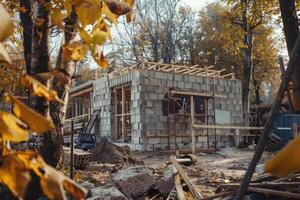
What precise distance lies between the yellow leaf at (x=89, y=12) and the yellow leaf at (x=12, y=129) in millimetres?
369

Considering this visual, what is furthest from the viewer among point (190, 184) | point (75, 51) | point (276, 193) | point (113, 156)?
point (113, 156)

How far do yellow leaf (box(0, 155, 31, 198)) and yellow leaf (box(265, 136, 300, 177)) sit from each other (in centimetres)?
36

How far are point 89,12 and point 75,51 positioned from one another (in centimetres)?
20

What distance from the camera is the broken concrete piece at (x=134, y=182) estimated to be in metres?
7.06

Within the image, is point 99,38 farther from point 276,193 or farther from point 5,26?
point 276,193

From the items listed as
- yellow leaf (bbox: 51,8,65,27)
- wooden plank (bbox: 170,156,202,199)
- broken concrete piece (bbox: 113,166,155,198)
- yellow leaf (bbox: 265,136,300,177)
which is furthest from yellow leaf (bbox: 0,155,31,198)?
broken concrete piece (bbox: 113,166,155,198)

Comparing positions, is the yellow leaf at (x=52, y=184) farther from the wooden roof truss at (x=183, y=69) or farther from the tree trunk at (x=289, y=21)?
the wooden roof truss at (x=183, y=69)

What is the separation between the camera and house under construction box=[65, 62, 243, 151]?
18.3 metres

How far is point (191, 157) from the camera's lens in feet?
32.8

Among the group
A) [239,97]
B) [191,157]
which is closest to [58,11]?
[191,157]

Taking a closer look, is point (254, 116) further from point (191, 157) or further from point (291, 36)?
point (291, 36)

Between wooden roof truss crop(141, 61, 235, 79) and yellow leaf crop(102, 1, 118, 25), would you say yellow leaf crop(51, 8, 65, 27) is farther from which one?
wooden roof truss crop(141, 61, 235, 79)

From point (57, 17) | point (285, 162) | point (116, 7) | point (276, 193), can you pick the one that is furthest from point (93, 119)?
point (285, 162)

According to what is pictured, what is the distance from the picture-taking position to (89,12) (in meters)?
0.96
